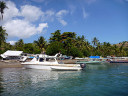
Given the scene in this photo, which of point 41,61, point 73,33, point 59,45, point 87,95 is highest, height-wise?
point 73,33

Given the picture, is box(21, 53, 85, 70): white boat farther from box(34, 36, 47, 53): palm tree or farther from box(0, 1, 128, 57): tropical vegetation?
box(34, 36, 47, 53): palm tree

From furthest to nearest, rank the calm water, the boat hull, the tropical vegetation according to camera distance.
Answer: the tropical vegetation, the boat hull, the calm water

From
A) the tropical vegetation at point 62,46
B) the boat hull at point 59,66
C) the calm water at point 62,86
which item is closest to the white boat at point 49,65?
the boat hull at point 59,66

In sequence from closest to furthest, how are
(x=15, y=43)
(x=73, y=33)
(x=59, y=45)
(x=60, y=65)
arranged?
(x=60, y=65) < (x=59, y=45) < (x=73, y=33) < (x=15, y=43)

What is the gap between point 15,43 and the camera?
9044 cm

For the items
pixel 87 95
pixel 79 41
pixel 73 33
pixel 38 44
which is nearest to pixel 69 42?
pixel 73 33

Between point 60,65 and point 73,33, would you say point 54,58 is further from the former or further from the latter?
point 73,33

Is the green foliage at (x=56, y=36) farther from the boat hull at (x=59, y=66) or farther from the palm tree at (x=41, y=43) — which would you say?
the boat hull at (x=59, y=66)

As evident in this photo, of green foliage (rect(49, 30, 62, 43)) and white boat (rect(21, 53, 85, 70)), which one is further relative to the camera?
green foliage (rect(49, 30, 62, 43))

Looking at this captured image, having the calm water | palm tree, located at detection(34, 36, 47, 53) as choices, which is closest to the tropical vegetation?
palm tree, located at detection(34, 36, 47, 53)

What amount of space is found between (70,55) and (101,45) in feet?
116

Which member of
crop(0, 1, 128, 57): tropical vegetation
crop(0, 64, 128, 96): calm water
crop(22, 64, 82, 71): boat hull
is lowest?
crop(0, 64, 128, 96): calm water

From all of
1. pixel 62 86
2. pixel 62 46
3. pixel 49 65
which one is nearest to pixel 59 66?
pixel 49 65

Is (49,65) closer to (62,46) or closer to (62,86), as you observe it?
(62,86)
